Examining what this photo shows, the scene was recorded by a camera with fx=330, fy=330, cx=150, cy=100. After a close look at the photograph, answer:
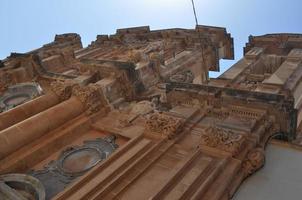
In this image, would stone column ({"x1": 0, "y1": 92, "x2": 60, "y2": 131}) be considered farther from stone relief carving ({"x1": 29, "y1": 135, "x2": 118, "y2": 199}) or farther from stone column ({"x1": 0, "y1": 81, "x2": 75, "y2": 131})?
stone relief carving ({"x1": 29, "y1": 135, "x2": 118, "y2": 199})

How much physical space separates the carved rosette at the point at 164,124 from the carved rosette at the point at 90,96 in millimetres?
3229

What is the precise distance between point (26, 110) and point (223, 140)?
7.49m

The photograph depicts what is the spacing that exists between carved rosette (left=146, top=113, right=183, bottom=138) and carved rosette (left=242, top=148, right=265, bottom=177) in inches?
89.0

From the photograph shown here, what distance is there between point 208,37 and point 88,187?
18.0 metres

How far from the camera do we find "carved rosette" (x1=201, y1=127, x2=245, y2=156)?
27.3 feet

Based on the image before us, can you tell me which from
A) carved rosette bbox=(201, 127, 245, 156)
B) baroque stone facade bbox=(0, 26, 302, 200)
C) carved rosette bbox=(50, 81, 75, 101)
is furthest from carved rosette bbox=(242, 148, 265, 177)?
carved rosette bbox=(50, 81, 75, 101)

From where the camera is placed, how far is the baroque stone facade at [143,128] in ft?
26.5

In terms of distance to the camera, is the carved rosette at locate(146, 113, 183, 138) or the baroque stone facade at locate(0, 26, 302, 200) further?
the carved rosette at locate(146, 113, 183, 138)

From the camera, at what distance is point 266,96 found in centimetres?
1004

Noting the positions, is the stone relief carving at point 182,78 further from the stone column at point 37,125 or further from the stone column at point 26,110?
the stone column at point 26,110

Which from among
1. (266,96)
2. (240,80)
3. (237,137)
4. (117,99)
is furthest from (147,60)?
(237,137)

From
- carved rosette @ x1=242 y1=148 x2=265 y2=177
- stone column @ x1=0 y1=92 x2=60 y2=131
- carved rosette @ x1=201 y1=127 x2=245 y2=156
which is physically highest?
stone column @ x1=0 y1=92 x2=60 y2=131

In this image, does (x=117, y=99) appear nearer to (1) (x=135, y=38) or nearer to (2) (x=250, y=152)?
(2) (x=250, y=152)

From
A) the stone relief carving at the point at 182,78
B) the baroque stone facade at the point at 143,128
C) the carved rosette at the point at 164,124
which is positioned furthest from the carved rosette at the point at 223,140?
the stone relief carving at the point at 182,78
